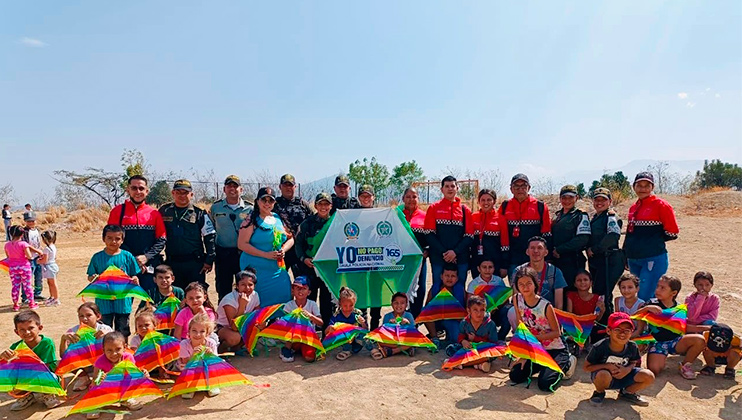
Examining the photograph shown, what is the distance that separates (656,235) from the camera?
5.97 meters

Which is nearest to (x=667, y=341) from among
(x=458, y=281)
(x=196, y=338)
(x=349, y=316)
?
(x=458, y=281)

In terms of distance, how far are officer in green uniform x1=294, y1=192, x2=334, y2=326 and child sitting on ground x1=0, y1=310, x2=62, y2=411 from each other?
299 cm

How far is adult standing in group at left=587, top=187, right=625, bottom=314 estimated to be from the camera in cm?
595

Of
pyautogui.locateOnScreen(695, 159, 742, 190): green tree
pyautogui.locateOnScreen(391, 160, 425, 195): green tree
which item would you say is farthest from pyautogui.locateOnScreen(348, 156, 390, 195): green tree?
pyautogui.locateOnScreen(695, 159, 742, 190): green tree

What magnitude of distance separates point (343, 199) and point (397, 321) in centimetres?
211

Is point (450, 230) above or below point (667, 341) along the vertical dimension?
above

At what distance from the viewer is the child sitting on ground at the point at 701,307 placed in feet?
17.8

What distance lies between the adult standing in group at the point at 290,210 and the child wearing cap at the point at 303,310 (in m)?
0.78

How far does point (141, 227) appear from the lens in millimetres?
5820

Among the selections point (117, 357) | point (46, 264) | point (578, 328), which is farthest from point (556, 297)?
point (46, 264)

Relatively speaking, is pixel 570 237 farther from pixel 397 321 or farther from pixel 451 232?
pixel 397 321

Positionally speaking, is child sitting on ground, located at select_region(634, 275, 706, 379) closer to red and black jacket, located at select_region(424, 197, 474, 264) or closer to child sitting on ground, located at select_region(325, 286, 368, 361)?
red and black jacket, located at select_region(424, 197, 474, 264)

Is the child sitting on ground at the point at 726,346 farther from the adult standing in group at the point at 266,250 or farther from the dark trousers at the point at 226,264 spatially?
the dark trousers at the point at 226,264

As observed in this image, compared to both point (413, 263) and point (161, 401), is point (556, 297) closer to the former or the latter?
point (413, 263)
